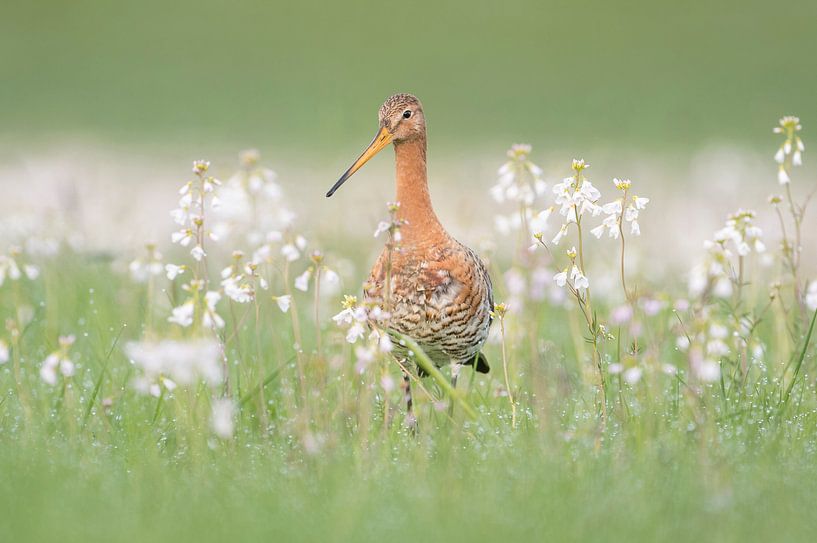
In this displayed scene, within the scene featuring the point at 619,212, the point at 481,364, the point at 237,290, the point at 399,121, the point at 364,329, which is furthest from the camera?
the point at 481,364

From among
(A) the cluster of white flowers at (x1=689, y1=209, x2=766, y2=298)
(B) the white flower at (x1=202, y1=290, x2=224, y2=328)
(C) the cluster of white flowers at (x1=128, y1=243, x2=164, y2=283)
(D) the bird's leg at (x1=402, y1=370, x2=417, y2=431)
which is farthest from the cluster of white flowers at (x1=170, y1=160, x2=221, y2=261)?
(A) the cluster of white flowers at (x1=689, y1=209, x2=766, y2=298)

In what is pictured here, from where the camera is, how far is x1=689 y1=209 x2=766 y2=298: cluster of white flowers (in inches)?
191

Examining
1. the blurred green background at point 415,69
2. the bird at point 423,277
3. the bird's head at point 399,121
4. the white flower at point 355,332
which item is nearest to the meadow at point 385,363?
the white flower at point 355,332

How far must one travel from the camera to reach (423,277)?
20.8ft

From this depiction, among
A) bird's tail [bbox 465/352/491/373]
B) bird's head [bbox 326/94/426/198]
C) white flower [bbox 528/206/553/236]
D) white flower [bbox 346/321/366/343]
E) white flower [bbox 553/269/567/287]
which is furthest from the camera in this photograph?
bird's tail [bbox 465/352/491/373]

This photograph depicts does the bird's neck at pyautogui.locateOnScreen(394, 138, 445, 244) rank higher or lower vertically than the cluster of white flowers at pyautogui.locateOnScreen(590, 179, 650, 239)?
higher

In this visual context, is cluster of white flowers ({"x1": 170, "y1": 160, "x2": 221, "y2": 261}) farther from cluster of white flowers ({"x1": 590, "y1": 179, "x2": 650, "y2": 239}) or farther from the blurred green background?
the blurred green background

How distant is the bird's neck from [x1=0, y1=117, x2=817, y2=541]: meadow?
0.43 m

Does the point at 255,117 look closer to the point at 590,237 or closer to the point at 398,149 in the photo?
the point at 590,237

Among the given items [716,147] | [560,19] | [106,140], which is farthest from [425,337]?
[560,19]

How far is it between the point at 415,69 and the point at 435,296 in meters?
29.0

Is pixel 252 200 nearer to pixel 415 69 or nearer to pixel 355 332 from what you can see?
pixel 355 332

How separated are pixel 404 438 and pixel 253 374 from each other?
1221 mm

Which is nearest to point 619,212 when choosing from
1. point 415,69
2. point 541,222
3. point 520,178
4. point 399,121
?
point 541,222
